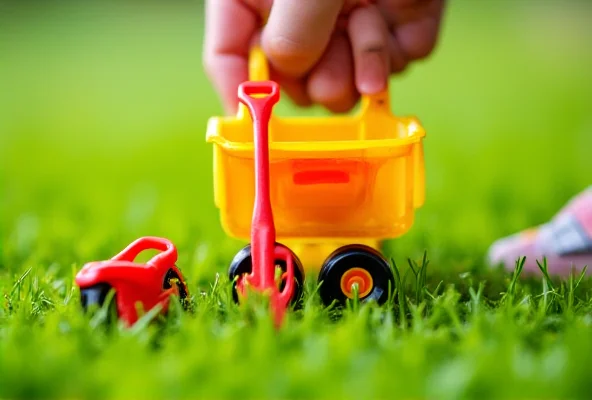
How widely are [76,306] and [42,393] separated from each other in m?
0.39

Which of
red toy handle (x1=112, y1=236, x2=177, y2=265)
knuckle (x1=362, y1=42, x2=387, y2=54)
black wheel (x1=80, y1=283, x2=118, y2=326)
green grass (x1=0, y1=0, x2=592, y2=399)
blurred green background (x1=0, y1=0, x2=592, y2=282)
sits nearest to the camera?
green grass (x1=0, y1=0, x2=592, y2=399)

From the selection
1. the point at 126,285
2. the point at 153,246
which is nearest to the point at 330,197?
the point at 153,246

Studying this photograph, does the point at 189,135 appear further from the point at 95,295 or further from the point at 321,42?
the point at 95,295

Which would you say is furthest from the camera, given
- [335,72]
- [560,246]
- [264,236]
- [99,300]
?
[560,246]

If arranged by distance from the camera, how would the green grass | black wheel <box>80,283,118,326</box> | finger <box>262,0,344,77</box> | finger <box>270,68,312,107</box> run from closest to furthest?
the green grass
black wheel <box>80,283,118,326</box>
finger <box>262,0,344,77</box>
finger <box>270,68,312,107</box>

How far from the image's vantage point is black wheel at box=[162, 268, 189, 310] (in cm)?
160

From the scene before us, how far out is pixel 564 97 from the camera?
15.2 feet

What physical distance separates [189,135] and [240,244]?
175 cm

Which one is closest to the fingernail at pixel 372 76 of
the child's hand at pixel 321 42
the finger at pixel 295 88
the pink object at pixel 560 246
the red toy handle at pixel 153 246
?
the child's hand at pixel 321 42

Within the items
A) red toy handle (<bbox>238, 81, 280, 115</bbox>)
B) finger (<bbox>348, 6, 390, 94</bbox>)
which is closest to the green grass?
red toy handle (<bbox>238, 81, 280, 115</bbox>)

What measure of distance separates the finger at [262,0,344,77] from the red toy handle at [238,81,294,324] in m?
0.31

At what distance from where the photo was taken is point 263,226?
1581 mm

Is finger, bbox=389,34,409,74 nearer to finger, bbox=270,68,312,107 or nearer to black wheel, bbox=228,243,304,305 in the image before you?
finger, bbox=270,68,312,107

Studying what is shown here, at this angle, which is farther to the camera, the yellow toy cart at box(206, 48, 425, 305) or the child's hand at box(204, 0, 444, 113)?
the child's hand at box(204, 0, 444, 113)
